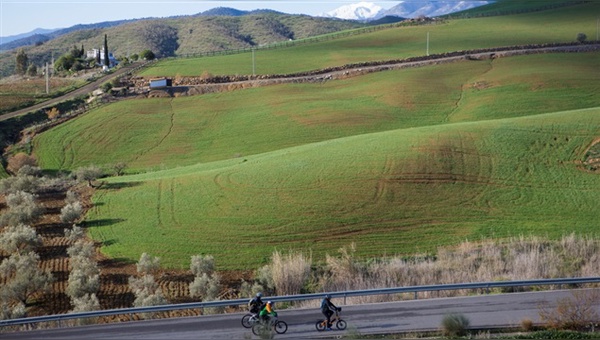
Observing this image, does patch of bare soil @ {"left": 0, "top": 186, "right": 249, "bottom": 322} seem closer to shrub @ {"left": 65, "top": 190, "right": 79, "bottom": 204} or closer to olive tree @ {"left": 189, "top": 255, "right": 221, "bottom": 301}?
olive tree @ {"left": 189, "top": 255, "right": 221, "bottom": 301}

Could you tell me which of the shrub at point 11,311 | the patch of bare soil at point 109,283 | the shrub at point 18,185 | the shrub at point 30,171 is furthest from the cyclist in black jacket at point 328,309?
the shrub at point 30,171

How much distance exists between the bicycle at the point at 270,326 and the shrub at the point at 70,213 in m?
23.7

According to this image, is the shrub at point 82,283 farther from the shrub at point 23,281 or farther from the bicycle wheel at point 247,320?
the bicycle wheel at point 247,320

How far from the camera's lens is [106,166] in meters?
61.2

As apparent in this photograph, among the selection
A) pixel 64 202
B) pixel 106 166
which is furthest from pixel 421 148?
pixel 106 166

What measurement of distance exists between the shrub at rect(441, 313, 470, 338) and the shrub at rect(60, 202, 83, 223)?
28141mm

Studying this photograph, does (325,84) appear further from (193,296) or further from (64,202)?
(193,296)

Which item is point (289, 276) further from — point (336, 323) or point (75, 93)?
point (75, 93)

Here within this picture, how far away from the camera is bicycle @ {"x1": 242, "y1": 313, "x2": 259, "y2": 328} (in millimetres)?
22519

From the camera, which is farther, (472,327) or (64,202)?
(64,202)

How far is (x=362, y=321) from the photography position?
23359mm

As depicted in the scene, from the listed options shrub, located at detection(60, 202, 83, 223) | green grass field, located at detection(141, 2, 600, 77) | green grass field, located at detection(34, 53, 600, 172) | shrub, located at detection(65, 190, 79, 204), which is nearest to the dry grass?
shrub, located at detection(60, 202, 83, 223)

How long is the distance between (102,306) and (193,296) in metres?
4.30

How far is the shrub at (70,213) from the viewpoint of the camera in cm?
4175
